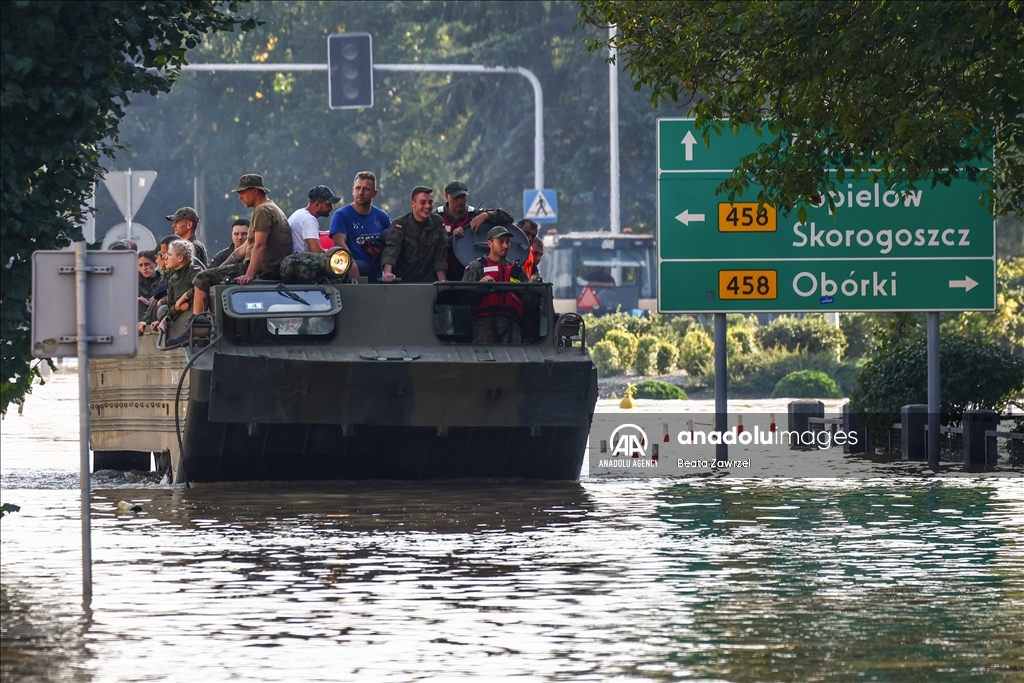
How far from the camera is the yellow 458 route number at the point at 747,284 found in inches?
864

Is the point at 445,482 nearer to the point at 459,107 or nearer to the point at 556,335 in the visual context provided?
the point at 556,335

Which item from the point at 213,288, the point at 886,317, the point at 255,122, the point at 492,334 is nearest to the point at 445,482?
the point at 492,334

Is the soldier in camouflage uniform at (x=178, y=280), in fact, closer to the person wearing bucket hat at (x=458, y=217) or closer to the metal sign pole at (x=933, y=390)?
the person wearing bucket hat at (x=458, y=217)

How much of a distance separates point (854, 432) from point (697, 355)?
16959 mm

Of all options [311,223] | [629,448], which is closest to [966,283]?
[629,448]

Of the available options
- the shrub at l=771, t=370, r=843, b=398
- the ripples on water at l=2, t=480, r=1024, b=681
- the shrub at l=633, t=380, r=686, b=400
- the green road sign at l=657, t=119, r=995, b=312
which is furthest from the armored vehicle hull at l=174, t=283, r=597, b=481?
the shrub at l=771, t=370, r=843, b=398

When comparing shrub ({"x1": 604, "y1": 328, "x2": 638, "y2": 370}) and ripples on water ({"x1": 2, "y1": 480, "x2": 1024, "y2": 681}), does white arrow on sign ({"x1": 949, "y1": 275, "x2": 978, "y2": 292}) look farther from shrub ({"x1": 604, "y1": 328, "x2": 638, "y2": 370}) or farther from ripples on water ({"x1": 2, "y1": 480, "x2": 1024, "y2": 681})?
shrub ({"x1": 604, "y1": 328, "x2": 638, "y2": 370})

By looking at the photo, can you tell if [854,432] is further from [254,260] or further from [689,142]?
[254,260]

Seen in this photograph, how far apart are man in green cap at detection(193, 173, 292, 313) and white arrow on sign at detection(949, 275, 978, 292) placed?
699cm

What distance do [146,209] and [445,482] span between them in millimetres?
68653

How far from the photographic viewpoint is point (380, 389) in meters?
18.8

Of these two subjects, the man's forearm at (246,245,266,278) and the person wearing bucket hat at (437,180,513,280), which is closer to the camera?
the man's forearm at (246,245,266,278)

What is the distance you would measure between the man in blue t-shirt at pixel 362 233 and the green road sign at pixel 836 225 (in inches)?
117

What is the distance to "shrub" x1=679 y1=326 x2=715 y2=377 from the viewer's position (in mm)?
41688
